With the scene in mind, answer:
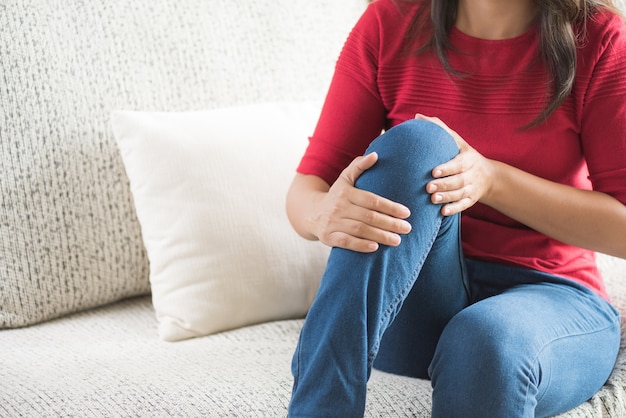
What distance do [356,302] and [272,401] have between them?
0.77ft

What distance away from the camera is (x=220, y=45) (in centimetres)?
152

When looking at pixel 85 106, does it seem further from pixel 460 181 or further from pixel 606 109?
pixel 606 109

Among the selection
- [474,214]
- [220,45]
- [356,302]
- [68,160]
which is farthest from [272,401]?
[220,45]

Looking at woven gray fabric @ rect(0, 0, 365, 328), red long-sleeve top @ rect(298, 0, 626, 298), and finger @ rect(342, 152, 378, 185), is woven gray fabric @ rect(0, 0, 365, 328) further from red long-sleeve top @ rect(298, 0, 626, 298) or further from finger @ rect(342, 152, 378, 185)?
finger @ rect(342, 152, 378, 185)

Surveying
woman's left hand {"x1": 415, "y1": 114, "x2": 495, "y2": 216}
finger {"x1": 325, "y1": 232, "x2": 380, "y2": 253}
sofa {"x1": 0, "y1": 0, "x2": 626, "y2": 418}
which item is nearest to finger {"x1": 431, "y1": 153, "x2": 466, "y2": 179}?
woman's left hand {"x1": 415, "y1": 114, "x2": 495, "y2": 216}

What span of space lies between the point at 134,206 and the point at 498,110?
652mm

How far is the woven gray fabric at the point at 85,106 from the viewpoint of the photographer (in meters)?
1.31

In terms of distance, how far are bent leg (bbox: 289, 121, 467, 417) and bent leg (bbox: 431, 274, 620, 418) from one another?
0.10m

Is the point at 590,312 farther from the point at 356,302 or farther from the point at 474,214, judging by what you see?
the point at 356,302

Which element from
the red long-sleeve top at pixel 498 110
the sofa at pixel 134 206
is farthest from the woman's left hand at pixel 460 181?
the sofa at pixel 134 206

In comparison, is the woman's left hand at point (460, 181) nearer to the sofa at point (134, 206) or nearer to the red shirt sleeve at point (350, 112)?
the red shirt sleeve at point (350, 112)

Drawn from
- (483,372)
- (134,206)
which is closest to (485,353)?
(483,372)

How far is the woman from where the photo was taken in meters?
0.94

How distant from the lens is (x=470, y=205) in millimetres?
1049
